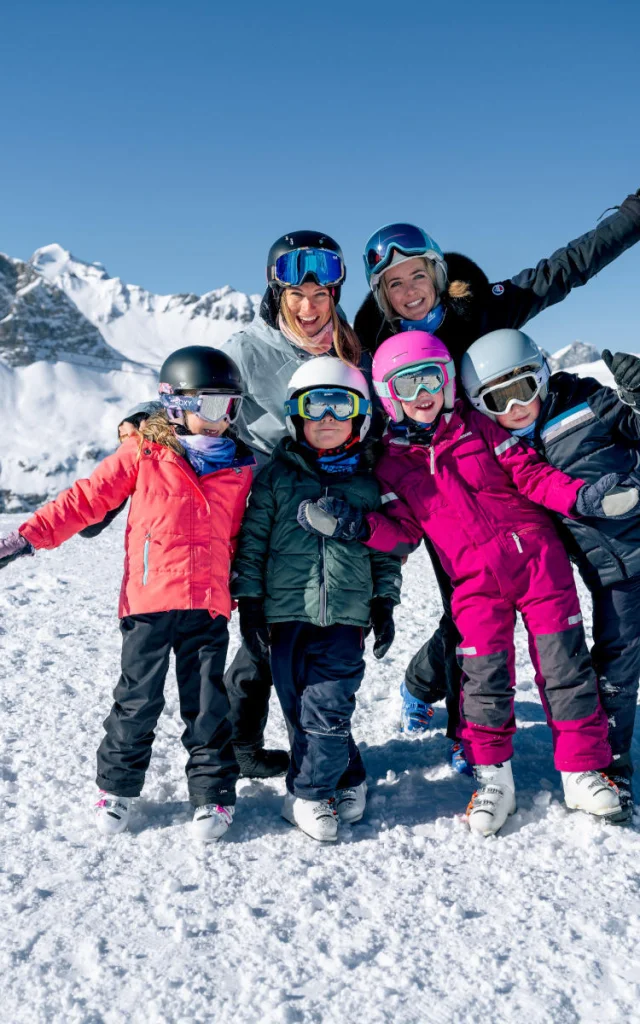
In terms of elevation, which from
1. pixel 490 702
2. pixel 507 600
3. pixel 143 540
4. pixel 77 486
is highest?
pixel 77 486

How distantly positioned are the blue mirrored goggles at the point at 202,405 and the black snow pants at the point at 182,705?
0.86m

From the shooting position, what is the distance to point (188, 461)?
3.13m

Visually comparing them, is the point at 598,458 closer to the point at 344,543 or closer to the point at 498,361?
the point at 498,361

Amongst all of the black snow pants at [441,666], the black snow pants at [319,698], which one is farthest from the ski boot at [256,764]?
the black snow pants at [441,666]

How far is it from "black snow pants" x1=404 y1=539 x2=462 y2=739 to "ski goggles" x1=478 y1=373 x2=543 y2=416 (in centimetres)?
77

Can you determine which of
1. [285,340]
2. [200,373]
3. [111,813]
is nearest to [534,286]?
[285,340]

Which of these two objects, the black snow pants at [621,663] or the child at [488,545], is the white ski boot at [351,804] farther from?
the black snow pants at [621,663]

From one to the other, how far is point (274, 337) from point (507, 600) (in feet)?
5.55

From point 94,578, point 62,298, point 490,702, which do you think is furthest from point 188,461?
point 62,298

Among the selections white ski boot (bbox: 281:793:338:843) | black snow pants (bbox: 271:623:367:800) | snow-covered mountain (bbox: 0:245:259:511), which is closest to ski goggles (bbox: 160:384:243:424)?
black snow pants (bbox: 271:623:367:800)

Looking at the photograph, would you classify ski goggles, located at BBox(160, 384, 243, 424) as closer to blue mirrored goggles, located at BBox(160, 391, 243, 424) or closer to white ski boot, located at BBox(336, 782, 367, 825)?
blue mirrored goggles, located at BBox(160, 391, 243, 424)

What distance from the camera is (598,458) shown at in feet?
10.2

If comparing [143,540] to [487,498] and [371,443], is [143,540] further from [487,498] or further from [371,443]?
[487,498]

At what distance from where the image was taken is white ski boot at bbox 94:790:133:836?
9.05 ft
